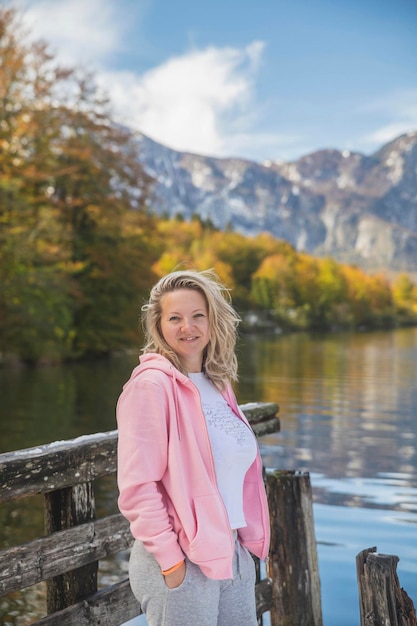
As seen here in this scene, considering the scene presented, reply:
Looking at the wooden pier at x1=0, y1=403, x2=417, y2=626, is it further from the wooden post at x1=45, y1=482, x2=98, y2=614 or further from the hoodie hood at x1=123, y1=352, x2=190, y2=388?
the hoodie hood at x1=123, y1=352, x2=190, y2=388

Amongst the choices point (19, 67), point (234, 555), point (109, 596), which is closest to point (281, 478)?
point (109, 596)

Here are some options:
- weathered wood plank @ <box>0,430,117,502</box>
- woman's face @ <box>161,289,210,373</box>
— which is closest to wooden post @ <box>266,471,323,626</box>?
weathered wood plank @ <box>0,430,117,502</box>

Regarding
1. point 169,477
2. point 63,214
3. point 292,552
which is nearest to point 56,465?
point 169,477

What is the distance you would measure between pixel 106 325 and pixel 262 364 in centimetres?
736

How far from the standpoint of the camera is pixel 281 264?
102312 mm

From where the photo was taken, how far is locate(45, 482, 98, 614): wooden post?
3037 mm

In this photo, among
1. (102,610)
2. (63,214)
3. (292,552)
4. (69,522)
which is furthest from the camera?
(63,214)

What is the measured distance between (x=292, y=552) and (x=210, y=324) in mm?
1726

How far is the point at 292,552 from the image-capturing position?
3988mm

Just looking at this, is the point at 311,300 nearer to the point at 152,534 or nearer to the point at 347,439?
the point at 347,439

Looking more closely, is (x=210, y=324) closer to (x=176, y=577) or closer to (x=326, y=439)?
(x=176, y=577)

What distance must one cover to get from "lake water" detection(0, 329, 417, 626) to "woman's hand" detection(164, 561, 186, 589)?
338cm

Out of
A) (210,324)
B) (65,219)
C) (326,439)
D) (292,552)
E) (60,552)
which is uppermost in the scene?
(65,219)

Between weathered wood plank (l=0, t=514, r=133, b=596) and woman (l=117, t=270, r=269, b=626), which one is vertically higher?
woman (l=117, t=270, r=269, b=626)
